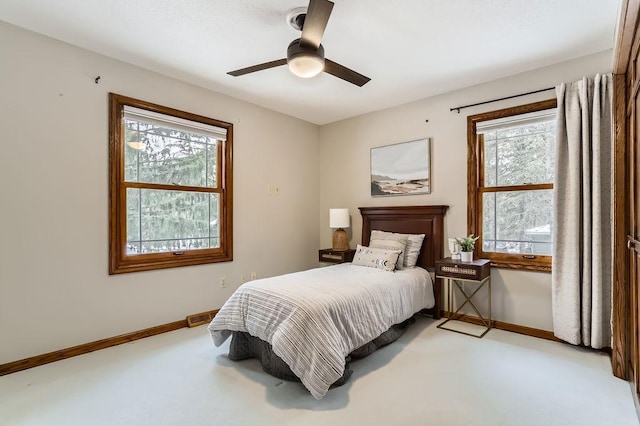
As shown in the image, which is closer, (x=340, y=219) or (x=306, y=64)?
(x=306, y=64)

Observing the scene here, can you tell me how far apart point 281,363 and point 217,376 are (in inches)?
19.6

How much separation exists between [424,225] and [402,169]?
78 centimetres

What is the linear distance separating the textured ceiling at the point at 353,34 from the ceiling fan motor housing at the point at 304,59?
336 mm

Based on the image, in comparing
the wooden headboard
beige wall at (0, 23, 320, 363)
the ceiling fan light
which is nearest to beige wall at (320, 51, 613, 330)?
the wooden headboard

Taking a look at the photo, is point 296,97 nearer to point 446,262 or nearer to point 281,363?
point 446,262

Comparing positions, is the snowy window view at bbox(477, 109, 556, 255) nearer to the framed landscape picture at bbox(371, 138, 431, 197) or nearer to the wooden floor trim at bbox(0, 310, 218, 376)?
the framed landscape picture at bbox(371, 138, 431, 197)

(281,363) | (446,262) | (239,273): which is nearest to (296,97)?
(239,273)

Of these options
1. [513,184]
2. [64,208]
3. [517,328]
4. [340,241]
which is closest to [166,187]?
[64,208]

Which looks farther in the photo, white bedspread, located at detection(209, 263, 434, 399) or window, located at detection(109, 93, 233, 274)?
window, located at detection(109, 93, 233, 274)

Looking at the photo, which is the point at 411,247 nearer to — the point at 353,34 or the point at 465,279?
the point at 465,279

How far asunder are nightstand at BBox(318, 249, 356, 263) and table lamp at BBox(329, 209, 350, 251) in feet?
0.32

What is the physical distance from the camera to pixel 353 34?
100.0 inches

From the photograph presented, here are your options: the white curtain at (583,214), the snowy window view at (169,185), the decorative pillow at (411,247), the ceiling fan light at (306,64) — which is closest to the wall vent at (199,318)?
the snowy window view at (169,185)

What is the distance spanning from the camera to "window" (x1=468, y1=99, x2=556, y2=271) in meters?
3.14
